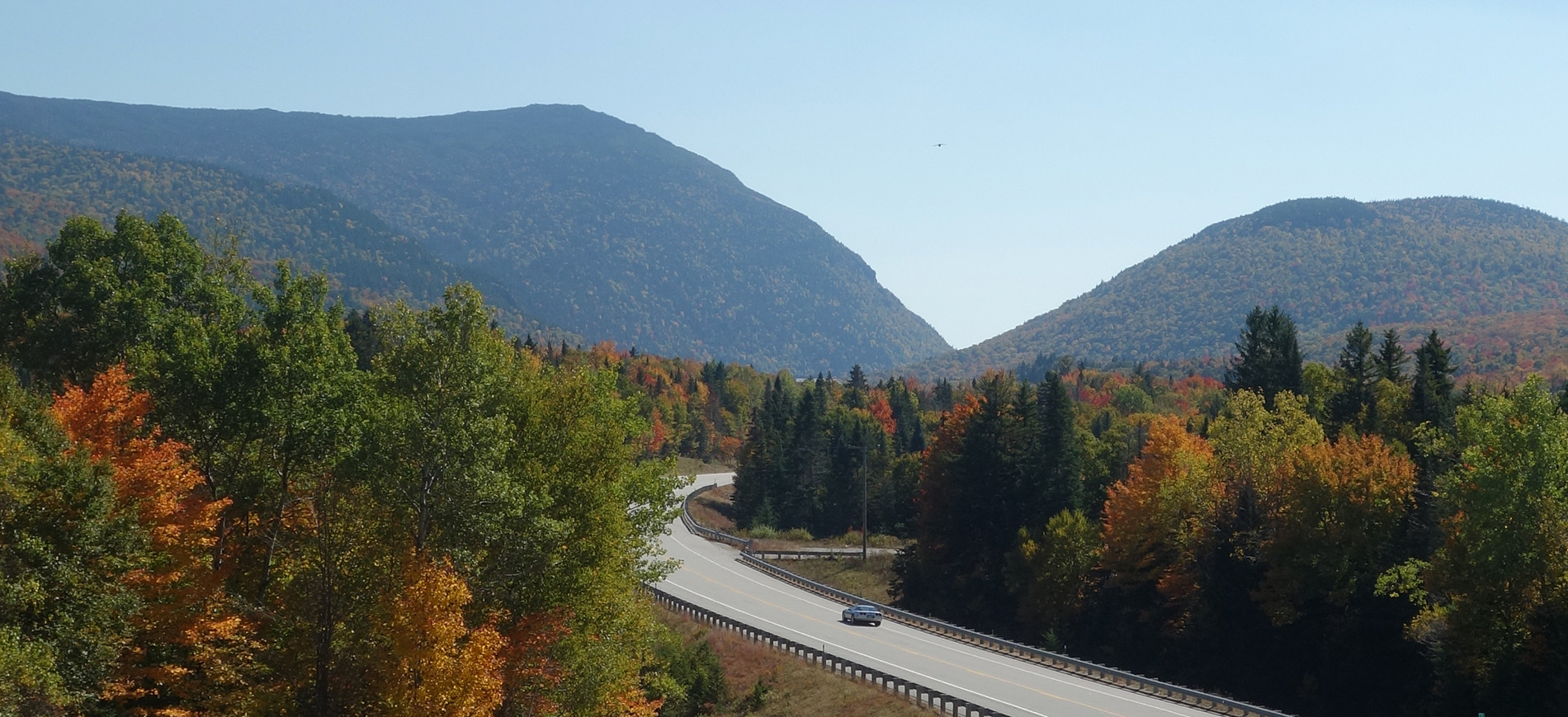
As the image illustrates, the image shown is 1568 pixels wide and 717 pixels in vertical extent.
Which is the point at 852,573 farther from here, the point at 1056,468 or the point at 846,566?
the point at 1056,468

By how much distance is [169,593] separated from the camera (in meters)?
29.0

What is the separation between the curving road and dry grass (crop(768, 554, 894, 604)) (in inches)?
293

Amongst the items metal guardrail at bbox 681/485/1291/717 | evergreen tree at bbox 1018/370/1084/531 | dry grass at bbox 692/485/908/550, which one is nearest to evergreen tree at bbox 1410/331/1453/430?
evergreen tree at bbox 1018/370/1084/531

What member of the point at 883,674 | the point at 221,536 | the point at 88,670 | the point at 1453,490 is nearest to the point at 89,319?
the point at 221,536

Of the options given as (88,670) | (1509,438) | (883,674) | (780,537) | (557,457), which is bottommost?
(780,537)

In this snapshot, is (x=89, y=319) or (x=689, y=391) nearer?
(x=89, y=319)

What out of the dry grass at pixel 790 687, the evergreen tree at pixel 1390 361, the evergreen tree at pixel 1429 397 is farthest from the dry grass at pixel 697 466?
the dry grass at pixel 790 687

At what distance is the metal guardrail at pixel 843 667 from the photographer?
38812 millimetres

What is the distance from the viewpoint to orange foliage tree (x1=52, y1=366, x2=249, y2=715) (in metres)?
28.3

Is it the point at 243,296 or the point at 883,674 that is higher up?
the point at 243,296

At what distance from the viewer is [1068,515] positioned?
2739 inches

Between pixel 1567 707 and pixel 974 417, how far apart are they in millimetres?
48474

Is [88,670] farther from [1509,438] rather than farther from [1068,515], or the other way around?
[1068,515]

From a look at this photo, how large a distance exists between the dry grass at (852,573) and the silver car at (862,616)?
22346 mm
